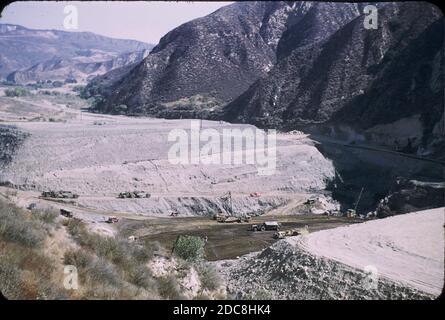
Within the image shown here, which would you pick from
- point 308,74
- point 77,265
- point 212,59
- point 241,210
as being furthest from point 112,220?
point 212,59

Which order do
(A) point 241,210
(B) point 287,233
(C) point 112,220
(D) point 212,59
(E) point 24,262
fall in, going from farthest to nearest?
(D) point 212,59
(A) point 241,210
(C) point 112,220
(B) point 287,233
(E) point 24,262

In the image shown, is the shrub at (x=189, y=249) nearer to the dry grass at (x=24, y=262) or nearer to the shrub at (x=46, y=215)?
the shrub at (x=46, y=215)

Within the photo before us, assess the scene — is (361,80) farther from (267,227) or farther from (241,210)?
(267,227)

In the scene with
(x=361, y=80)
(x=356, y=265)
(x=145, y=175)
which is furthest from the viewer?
(x=361, y=80)

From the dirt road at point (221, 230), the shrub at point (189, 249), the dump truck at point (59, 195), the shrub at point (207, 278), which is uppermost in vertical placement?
the shrub at point (207, 278)

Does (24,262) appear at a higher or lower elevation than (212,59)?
lower

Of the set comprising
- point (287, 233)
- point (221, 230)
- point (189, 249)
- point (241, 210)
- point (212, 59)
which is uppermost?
point (212, 59)

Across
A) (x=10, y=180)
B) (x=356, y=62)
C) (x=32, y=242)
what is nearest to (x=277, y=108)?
(x=356, y=62)

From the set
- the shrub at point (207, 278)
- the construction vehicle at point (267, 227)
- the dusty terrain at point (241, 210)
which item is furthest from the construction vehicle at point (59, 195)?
the shrub at point (207, 278)

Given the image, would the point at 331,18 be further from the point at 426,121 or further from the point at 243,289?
the point at 243,289
